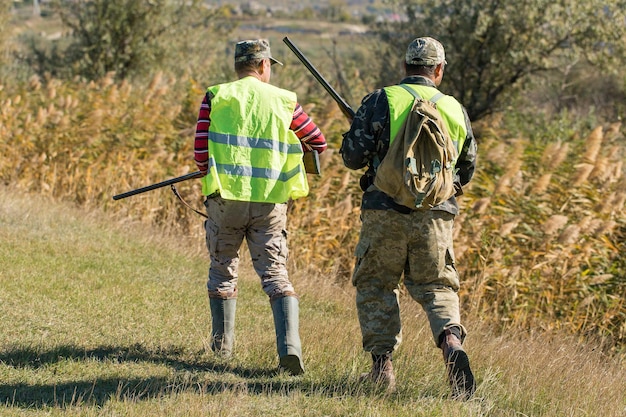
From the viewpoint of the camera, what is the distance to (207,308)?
7277mm

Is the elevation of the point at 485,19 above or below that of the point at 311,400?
above

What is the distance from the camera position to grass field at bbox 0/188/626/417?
4965 mm

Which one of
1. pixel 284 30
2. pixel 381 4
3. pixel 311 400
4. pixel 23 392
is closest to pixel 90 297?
pixel 23 392

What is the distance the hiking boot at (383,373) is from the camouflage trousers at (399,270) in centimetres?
6

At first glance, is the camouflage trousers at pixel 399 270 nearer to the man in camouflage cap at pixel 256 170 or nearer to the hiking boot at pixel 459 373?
the hiking boot at pixel 459 373

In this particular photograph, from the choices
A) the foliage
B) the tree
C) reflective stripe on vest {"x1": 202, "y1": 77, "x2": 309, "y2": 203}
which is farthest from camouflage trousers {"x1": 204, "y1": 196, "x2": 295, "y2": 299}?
the foliage

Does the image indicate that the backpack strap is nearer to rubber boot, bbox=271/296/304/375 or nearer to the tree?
rubber boot, bbox=271/296/304/375

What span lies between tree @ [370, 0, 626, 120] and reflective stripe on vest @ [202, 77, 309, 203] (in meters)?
10.4

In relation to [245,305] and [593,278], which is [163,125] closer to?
[245,305]

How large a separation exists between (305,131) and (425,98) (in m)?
0.89

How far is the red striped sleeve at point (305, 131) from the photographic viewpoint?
5609mm

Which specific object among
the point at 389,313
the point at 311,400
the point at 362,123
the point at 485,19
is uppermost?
the point at 485,19

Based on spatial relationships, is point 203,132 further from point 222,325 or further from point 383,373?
point 383,373

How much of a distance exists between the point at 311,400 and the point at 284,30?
48.7 metres
